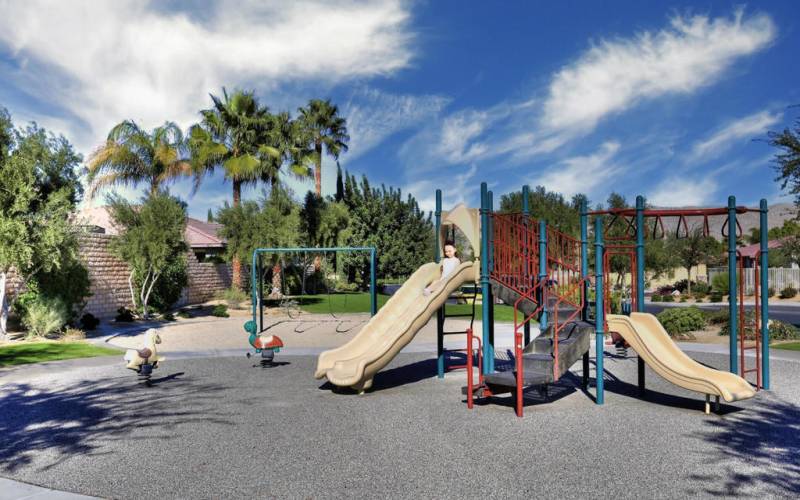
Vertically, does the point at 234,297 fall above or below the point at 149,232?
below

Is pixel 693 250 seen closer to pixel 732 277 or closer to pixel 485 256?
pixel 732 277

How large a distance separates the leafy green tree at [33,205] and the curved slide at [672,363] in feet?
45.2

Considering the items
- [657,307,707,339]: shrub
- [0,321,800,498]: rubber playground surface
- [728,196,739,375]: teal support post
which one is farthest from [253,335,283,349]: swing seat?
[657,307,707,339]: shrub

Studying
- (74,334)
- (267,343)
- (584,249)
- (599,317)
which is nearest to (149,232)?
(74,334)

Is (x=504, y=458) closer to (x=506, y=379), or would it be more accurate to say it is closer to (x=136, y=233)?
(x=506, y=379)

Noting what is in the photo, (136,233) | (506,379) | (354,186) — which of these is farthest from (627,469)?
(354,186)

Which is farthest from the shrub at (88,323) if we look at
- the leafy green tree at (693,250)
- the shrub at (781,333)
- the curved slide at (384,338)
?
the leafy green tree at (693,250)

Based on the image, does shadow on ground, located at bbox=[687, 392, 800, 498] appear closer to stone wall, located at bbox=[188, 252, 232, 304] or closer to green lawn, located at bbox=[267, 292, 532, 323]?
green lawn, located at bbox=[267, 292, 532, 323]

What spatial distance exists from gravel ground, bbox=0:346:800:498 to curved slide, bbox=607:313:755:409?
0.39 meters

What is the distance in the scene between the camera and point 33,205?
1570 cm

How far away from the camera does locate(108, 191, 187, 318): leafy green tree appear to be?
20469 millimetres

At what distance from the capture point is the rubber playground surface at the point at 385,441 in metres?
5.14

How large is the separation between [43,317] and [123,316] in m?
4.95

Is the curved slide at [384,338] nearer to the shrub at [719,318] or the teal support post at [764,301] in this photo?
the teal support post at [764,301]
